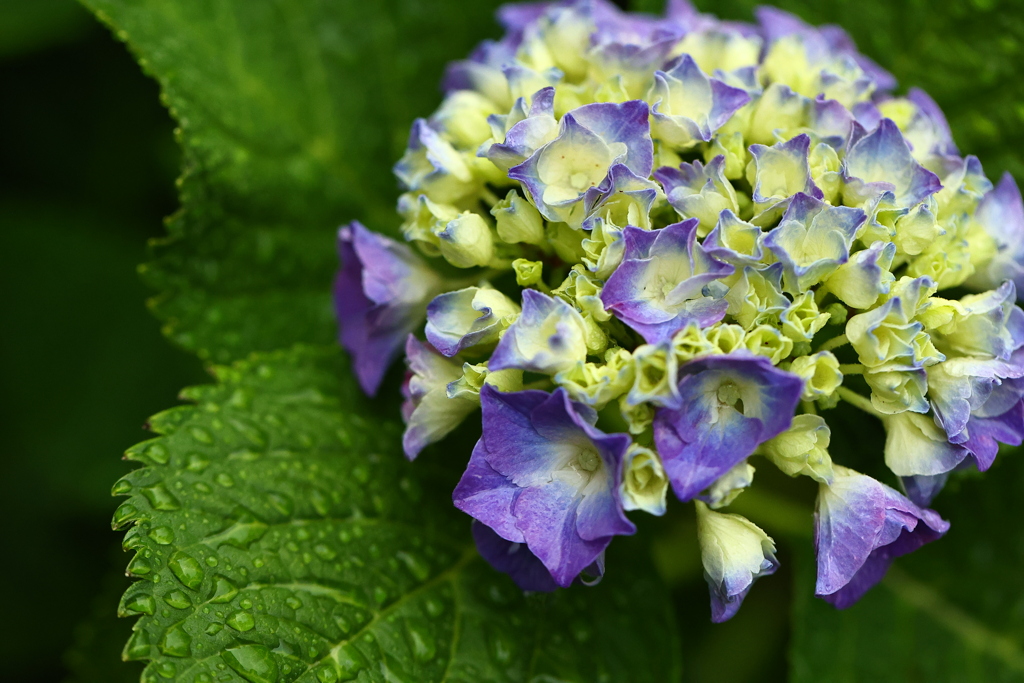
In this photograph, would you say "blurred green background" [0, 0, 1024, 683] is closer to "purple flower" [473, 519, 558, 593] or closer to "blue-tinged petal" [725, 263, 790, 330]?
"purple flower" [473, 519, 558, 593]

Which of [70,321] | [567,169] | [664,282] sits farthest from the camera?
[70,321]

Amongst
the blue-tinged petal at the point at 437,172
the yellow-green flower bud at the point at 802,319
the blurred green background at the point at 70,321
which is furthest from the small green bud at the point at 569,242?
the blurred green background at the point at 70,321

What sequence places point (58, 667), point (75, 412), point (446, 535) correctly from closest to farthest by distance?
1. point (446, 535)
2. point (58, 667)
3. point (75, 412)

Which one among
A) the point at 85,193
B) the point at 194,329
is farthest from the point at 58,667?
the point at 85,193

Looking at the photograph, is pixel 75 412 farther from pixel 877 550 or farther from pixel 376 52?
pixel 877 550

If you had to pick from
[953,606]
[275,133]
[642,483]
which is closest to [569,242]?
[642,483]

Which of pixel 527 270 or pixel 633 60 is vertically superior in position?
pixel 633 60

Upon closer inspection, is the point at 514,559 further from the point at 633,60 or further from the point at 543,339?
the point at 633,60

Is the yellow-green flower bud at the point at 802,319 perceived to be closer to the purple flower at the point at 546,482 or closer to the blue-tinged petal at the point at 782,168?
the blue-tinged petal at the point at 782,168
